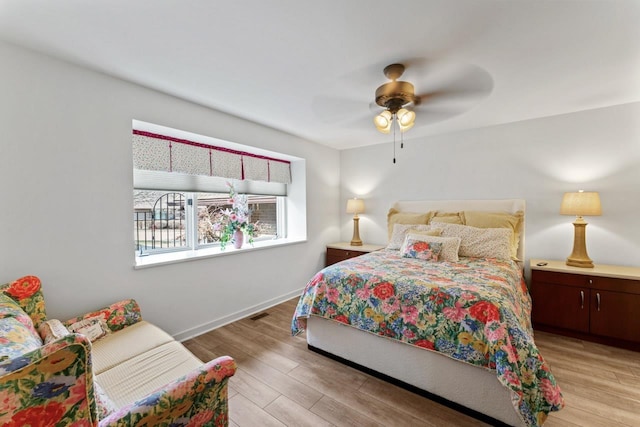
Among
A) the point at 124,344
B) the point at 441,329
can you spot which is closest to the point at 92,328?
the point at 124,344

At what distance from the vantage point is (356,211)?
166 inches

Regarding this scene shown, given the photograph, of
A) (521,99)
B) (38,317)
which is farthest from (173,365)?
(521,99)

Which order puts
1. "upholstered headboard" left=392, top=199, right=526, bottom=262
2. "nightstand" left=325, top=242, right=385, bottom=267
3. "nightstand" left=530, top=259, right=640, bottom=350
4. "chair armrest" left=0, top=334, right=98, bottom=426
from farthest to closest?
"nightstand" left=325, top=242, right=385, bottom=267
"upholstered headboard" left=392, top=199, right=526, bottom=262
"nightstand" left=530, top=259, right=640, bottom=350
"chair armrest" left=0, top=334, right=98, bottom=426

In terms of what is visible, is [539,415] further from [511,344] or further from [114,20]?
[114,20]

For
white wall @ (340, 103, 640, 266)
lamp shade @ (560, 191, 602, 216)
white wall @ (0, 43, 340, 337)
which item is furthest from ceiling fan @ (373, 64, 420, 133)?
lamp shade @ (560, 191, 602, 216)

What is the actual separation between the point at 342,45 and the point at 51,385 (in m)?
2.04

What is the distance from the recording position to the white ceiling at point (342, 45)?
1.41m

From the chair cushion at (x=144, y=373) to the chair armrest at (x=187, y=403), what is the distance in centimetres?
47

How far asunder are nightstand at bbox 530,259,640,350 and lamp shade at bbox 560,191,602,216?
Result: 560 millimetres

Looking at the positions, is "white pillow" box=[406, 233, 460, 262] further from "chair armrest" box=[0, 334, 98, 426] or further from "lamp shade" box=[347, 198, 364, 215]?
"chair armrest" box=[0, 334, 98, 426]

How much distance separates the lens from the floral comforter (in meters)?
1.41

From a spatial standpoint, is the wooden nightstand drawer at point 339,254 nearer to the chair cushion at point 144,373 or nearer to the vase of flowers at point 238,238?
the vase of flowers at point 238,238

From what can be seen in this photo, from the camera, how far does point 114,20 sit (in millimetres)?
1480

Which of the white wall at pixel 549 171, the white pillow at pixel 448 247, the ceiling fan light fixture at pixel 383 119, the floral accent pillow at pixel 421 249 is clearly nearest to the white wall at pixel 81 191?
the ceiling fan light fixture at pixel 383 119
